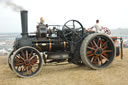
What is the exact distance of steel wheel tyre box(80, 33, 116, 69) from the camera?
693 centimetres

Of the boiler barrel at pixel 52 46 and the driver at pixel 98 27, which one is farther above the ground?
the driver at pixel 98 27

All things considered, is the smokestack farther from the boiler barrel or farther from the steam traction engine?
the boiler barrel

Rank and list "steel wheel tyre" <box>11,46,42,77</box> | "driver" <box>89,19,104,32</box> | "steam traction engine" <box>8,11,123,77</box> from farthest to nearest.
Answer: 1. "driver" <box>89,19,104,32</box>
2. "steam traction engine" <box>8,11,123,77</box>
3. "steel wheel tyre" <box>11,46,42,77</box>

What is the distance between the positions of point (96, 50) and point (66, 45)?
1.19m

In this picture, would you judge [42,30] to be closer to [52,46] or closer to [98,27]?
[52,46]

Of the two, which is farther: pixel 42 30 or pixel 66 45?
pixel 66 45

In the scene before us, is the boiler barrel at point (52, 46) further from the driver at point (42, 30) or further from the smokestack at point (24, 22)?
the smokestack at point (24, 22)

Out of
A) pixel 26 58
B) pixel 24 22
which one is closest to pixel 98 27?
pixel 24 22

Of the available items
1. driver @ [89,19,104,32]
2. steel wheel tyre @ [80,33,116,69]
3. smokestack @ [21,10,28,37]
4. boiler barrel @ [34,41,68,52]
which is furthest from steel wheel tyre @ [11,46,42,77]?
driver @ [89,19,104,32]

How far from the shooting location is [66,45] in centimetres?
721

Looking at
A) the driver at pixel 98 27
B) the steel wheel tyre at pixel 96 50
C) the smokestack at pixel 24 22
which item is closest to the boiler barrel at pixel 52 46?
the smokestack at pixel 24 22

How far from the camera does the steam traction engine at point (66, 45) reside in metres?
6.72

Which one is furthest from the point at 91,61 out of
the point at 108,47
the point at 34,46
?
the point at 34,46

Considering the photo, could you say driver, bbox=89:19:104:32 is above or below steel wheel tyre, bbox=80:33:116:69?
above
